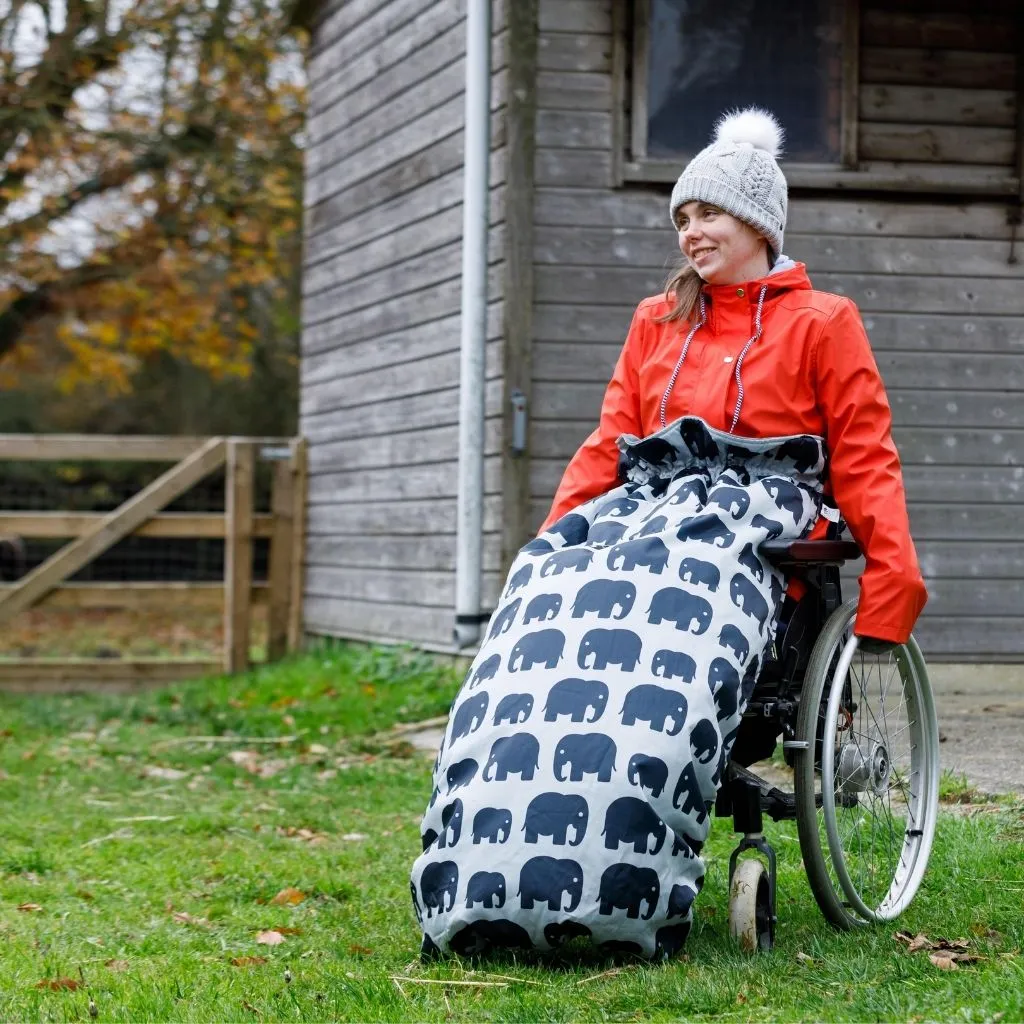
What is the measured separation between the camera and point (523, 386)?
6.76m

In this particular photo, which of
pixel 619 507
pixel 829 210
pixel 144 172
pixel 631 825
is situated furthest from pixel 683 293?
pixel 144 172

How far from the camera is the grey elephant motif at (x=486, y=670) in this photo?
10.0ft

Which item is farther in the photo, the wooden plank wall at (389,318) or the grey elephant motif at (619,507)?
the wooden plank wall at (389,318)

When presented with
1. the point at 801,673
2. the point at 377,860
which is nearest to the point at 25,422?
the point at 377,860

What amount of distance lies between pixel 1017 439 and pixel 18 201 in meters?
10.9

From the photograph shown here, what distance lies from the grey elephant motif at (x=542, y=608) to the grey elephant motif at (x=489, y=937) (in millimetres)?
589

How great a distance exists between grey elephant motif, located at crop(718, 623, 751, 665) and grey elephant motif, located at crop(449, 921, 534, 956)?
643mm

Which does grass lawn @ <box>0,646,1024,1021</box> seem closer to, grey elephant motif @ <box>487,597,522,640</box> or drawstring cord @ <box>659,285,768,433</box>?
grey elephant motif @ <box>487,597,522,640</box>

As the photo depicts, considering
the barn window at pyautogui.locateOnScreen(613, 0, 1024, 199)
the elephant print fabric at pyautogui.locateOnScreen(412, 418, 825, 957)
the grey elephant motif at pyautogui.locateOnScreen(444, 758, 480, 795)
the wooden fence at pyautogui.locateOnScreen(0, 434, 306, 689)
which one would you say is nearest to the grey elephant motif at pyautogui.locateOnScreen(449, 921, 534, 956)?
the elephant print fabric at pyautogui.locateOnScreen(412, 418, 825, 957)

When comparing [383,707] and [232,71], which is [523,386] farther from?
[232,71]

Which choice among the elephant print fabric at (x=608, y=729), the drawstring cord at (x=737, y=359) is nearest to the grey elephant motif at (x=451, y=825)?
the elephant print fabric at (x=608, y=729)

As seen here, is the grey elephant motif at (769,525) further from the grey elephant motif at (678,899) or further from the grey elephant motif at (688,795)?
the grey elephant motif at (678,899)

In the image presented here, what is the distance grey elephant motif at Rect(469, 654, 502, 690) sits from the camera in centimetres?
305

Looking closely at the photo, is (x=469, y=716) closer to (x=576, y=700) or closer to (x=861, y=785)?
(x=576, y=700)
